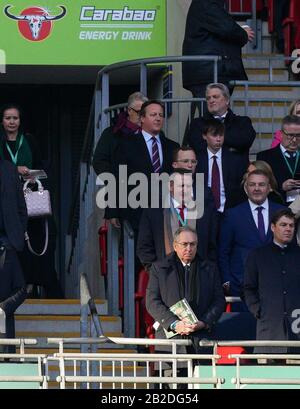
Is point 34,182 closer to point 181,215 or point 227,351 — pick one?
point 181,215

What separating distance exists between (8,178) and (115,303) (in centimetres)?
204

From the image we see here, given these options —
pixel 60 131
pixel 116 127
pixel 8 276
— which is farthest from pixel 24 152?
pixel 60 131

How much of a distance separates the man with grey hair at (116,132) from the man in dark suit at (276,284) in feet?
7.73

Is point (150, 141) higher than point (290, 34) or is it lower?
lower

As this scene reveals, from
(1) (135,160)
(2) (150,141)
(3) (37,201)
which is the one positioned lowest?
(3) (37,201)

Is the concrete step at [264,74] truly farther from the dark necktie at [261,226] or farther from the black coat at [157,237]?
the black coat at [157,237]

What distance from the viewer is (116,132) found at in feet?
66.3

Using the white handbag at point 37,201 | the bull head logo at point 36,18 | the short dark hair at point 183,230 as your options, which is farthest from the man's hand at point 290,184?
the bull head logo at point 36,18

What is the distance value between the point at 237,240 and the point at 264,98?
2.74 metres

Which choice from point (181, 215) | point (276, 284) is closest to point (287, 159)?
point (181, 215)

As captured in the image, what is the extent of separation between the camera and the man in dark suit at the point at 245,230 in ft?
61.9

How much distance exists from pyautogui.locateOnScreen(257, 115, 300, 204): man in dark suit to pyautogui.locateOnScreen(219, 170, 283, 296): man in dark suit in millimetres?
706

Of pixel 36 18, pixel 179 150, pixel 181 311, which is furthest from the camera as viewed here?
pixel 36 18

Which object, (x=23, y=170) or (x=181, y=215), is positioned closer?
(x=181, y=215)
